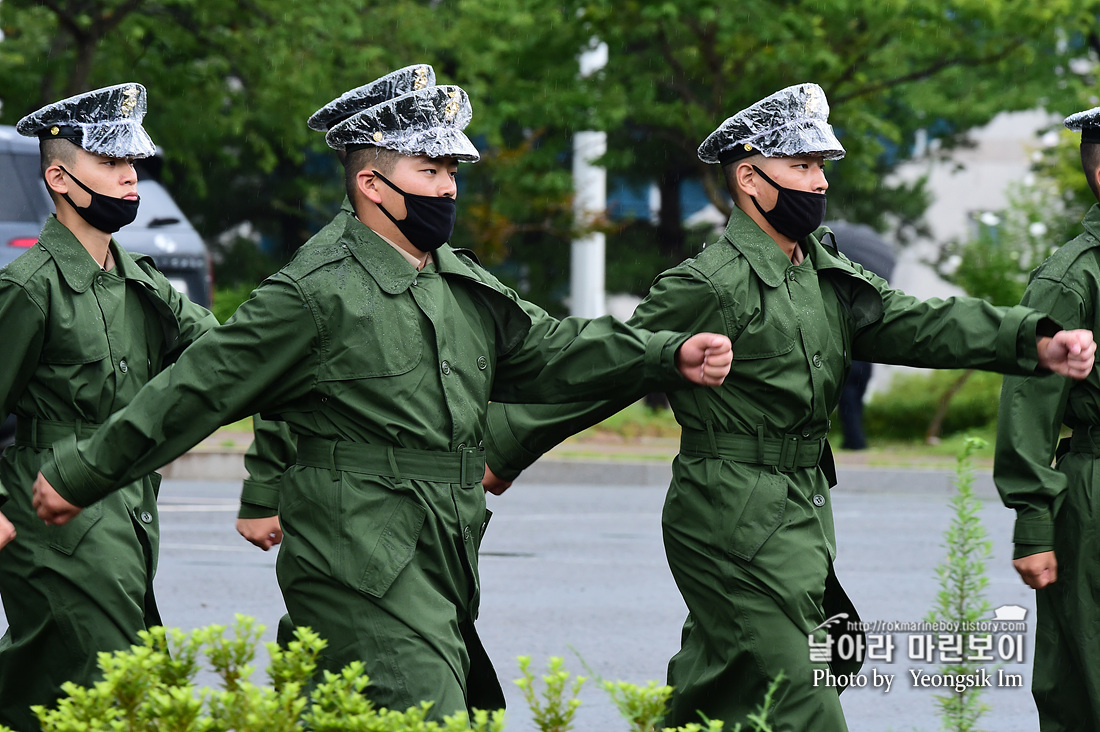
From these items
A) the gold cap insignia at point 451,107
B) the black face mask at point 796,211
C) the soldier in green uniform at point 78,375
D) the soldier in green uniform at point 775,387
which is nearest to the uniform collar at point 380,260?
the gold cap insignia at point 451,107

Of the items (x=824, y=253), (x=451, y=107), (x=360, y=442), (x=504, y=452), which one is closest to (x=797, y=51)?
(x=824, y=253)

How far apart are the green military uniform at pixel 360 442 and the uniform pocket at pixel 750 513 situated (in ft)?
1.72

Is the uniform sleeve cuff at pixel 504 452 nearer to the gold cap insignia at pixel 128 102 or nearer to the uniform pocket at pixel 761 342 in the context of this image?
the uniform pocket at pixel 761 342

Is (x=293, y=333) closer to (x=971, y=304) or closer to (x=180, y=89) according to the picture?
(x=971, y=304)

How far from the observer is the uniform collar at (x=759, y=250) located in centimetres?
475

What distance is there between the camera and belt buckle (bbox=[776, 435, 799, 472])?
4645 millimetres

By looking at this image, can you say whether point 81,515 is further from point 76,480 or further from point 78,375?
point 76,480

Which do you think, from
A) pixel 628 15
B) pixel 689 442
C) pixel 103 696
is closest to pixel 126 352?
pixel 689 442

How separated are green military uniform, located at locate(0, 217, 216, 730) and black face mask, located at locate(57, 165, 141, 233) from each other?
0.09 meters

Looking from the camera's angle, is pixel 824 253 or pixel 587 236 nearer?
pixel 824 253

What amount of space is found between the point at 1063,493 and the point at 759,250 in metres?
1.10

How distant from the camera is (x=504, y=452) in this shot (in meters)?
5.12

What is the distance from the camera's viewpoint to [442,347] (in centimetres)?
418

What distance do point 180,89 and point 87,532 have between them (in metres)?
14.6
